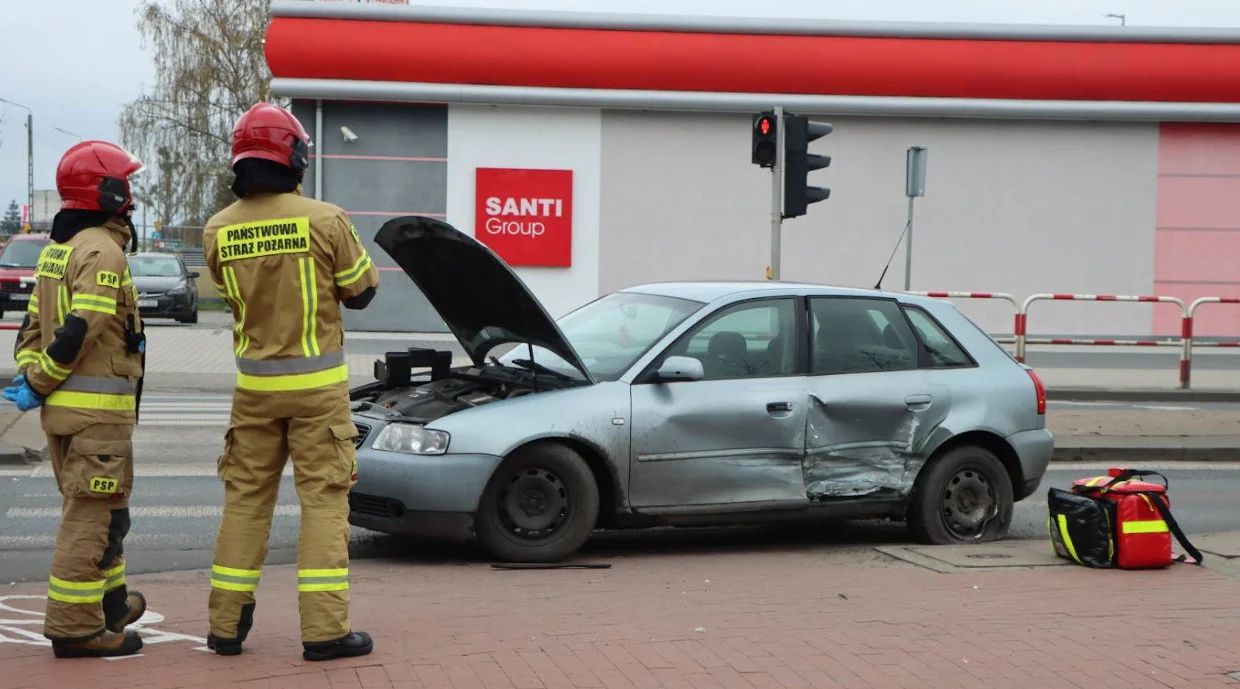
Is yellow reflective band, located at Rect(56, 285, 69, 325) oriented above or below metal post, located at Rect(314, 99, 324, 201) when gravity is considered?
below

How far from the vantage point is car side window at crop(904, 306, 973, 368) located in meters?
8.45

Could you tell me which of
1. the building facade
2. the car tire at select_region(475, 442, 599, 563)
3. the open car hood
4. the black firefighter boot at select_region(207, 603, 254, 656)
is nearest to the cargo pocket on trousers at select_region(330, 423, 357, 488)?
the black firefighter boot at select_region(207, 603, 254, 656)

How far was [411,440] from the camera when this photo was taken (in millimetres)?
7254

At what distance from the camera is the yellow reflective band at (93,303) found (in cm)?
516

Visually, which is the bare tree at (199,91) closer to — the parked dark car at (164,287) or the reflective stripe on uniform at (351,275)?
the parked dark car at (164,287)

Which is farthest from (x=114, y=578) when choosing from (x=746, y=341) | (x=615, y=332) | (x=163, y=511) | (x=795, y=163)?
(x=795, y=163)

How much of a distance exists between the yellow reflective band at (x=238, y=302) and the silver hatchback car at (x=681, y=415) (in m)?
1.67

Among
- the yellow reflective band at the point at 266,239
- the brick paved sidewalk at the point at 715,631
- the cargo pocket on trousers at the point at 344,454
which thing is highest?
the yellow reflective band at the point at 266,239

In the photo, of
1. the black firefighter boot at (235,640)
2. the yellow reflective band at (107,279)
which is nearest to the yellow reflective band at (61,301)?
the yellow reflective band at (107,279)

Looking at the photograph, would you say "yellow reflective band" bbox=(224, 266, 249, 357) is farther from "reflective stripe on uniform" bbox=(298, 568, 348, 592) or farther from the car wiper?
the car wiper

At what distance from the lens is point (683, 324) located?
26.1 feet

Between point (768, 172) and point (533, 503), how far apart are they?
18698 mm

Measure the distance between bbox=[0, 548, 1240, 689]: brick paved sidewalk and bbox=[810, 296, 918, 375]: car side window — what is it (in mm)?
1199

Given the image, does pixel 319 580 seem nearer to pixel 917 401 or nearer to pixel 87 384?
pixel 87 384
